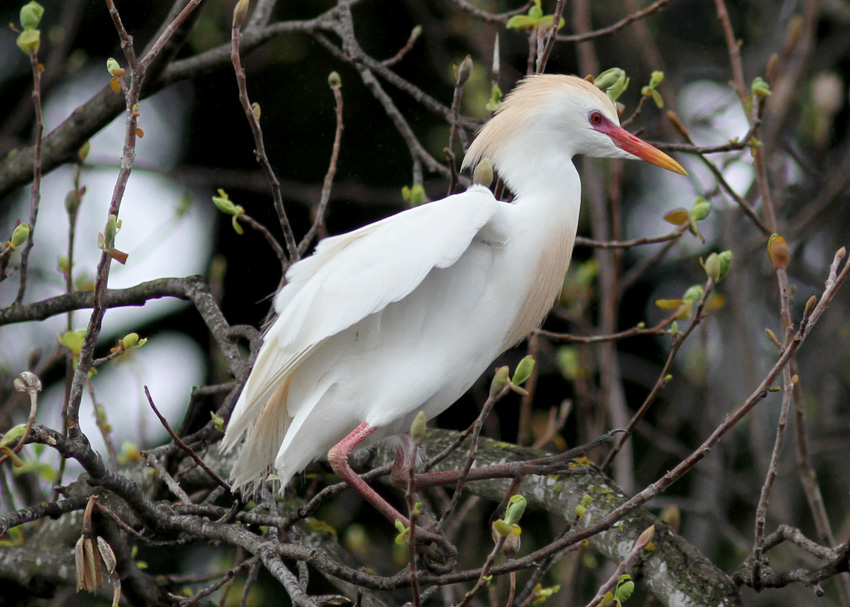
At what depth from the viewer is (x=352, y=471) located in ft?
9.02

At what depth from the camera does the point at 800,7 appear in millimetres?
6863

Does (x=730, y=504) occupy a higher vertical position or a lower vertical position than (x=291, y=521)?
lower

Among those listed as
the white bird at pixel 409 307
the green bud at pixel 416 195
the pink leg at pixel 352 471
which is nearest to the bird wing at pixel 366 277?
the white bird at pixel 409 307

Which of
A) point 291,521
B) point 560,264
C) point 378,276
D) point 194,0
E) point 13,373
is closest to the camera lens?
point 194,0

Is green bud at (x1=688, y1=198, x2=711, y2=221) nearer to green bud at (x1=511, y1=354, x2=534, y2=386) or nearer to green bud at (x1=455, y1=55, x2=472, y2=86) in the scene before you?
green bud at (x1=455, y1=55, x2=472, y2=86)

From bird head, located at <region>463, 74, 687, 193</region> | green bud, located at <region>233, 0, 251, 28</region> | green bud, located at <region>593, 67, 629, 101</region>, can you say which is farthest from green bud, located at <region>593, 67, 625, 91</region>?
green bud, located at <region>233, 0, 251, 28</region>

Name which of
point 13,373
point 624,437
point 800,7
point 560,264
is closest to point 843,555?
point 624,437

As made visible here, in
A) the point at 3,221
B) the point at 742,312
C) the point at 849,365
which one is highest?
the point at 3,221

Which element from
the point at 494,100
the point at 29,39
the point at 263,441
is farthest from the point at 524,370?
the point at 29,39

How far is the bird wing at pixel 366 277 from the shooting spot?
8.44ft

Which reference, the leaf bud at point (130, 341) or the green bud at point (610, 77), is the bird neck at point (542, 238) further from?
the leaf bud at point (130, 341)

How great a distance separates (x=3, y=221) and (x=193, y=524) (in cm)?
477

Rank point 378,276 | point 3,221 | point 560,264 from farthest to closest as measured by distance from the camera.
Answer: point 3,221
point 560,264
point 378,276

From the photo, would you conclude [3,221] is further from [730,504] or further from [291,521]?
[730,504]
